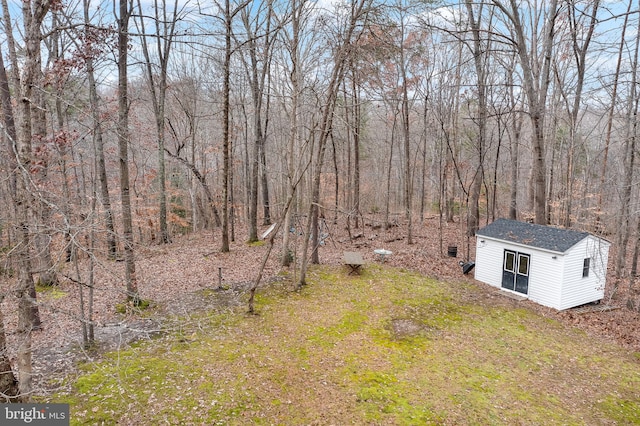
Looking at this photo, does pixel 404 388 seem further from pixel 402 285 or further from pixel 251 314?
pixel 402 285

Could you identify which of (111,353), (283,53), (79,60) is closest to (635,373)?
(111,353)

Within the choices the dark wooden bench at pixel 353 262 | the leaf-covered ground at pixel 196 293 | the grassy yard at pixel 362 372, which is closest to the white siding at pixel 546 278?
the leaf-covered ground at pixel 196 293

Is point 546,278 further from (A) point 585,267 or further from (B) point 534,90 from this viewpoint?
(B) point 534,90

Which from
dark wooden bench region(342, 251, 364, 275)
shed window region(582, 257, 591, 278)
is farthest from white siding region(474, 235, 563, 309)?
dark wooden bench region(342, 251, 364, 275)

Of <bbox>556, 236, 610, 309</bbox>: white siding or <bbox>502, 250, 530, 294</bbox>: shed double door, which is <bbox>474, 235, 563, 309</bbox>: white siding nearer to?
<bbox>502, 250, 530, 294</bbox>: shed double door

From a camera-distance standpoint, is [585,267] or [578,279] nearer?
[578,279]

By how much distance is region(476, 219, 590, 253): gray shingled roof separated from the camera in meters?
10.6

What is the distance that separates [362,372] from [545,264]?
7682 mm

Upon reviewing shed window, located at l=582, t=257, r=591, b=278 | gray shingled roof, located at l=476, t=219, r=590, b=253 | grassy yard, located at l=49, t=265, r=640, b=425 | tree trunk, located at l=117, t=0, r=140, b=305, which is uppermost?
tree trunk, located at l=117, t=0, r=140, b=305

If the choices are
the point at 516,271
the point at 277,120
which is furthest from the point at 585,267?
the point at 277,120

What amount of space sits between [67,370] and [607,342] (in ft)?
37.9

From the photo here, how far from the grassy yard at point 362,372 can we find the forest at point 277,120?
1.51 m

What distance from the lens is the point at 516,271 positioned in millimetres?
11727

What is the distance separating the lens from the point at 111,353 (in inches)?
246
